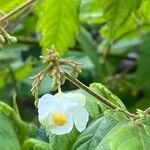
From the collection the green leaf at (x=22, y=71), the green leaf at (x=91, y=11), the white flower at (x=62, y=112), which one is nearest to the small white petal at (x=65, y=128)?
the white flower at (x=62, y=112)

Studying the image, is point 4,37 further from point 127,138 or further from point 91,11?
point 91,11

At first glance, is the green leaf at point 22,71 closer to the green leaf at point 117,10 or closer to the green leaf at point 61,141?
the green leaf at point 117,10

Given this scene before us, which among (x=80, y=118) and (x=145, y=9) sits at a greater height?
(x=80, y=118)

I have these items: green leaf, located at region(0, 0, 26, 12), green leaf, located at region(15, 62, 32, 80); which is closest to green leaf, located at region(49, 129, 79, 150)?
green leaf, located at region(0, 0, 26, 12)

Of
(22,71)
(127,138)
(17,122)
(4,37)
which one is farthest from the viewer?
(22,71)

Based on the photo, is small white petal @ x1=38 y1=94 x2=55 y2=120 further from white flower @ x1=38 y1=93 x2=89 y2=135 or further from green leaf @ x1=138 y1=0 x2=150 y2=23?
green leaf @ x1=138 y1=0 x2=150 y2=23

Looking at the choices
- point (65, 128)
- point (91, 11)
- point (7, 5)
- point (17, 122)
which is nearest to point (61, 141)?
point (65, 128)

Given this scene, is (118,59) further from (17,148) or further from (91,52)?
(17,148)
